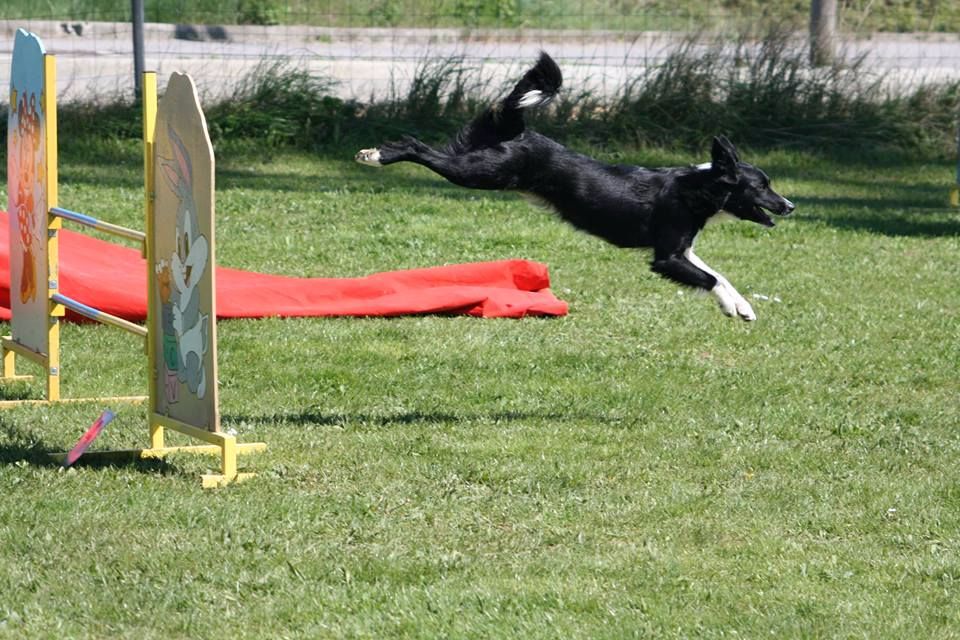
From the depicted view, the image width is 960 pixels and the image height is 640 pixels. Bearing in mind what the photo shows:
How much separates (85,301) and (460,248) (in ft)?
11.1

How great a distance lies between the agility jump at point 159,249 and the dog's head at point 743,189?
254 centimetres

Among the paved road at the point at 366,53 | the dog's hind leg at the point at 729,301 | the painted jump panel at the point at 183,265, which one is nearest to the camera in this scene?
the painted jump panel at the point at 183,265

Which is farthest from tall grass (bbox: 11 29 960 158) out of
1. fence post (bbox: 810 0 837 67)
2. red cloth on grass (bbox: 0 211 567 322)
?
red cloth on grass (bbox: 0 211 567 322)

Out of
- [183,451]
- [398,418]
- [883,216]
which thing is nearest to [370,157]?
[398,418]

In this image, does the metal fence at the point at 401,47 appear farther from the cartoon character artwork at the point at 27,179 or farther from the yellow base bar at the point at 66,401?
the yellow base bar at the point at 66,401

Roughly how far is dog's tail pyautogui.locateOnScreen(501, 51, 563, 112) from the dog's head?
839mm

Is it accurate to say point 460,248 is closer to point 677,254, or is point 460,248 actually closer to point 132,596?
point 677,254

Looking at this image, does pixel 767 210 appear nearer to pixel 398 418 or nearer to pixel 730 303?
pixel 730 303

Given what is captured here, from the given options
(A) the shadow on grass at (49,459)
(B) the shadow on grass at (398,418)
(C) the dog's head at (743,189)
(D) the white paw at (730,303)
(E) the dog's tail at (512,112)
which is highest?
(E) the dog's tail at (512,112)

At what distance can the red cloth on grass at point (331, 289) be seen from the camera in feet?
26.4

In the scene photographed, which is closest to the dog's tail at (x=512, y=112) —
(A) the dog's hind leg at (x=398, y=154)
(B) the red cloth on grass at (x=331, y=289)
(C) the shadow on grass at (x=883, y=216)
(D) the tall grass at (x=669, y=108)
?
(A) the dog's hind leg at (x=398, y=154)

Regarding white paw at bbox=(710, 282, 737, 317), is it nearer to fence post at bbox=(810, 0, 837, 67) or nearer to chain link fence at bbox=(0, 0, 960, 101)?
chain link fence at bbox=(0, 0, 960, 101)

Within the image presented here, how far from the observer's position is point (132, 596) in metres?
4.26

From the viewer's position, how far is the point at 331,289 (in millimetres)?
8680
